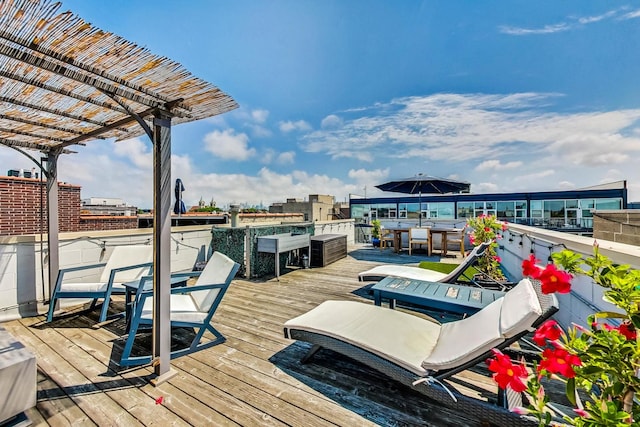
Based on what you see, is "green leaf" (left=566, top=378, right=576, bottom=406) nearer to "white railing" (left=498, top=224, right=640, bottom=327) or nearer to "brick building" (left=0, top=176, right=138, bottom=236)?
"white railing" (left=498, top=224, right=640, bottom=327)

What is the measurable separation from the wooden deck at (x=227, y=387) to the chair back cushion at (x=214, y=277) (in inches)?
18.4

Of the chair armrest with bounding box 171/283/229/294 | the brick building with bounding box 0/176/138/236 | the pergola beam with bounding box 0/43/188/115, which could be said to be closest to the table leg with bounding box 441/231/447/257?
the chair armrest with bounding box 171/283/229/294

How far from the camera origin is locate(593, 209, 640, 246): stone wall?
461cm

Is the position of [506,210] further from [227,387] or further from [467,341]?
[227,387]

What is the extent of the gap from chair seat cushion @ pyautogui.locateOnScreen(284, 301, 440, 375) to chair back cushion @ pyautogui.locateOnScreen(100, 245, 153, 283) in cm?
296

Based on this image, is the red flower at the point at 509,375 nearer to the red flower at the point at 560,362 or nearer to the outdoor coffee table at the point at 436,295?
the red flower at the point at 560,362

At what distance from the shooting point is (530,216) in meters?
18.0

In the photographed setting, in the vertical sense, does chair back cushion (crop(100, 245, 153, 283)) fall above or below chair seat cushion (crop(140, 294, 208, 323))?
above

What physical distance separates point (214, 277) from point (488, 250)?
15.2 feet

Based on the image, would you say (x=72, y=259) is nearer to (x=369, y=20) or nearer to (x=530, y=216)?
(x=369, y=20)

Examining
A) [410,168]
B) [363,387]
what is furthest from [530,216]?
[363,387]

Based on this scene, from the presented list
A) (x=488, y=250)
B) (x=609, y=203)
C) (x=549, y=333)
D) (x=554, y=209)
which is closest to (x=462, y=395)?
(x=549, y=333)

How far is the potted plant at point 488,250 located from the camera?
486cm

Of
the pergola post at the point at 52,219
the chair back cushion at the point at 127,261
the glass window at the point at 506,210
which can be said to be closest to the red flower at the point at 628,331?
the chair back cushion at the point at 127,261
